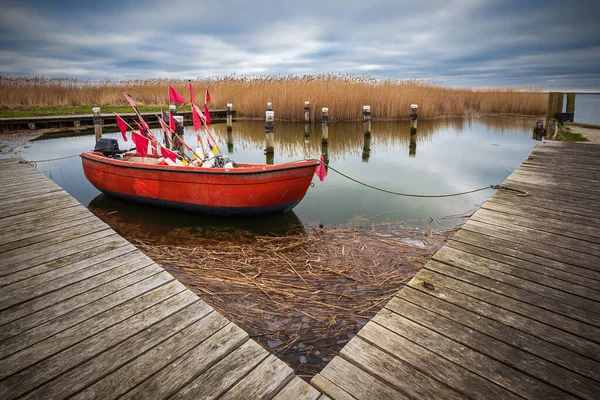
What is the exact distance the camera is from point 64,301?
210 centimetres

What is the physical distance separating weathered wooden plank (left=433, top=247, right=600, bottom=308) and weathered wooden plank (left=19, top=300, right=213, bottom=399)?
6.16ft

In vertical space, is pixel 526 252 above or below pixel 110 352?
above

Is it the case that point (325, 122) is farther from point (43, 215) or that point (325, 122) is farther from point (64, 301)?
point (64, 301)

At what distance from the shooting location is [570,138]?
904 centimetres

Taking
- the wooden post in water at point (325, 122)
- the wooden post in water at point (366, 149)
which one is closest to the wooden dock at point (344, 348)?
the wooden post in water at point (366, 149)

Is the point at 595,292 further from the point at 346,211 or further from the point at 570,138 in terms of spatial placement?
the point at 570,138

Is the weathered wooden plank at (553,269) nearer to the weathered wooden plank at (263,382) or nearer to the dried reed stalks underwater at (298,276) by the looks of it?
the dried reed stalks underwater at (298,276)

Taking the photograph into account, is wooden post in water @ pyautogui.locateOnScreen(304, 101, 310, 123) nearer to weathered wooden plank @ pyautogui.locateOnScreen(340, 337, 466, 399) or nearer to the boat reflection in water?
the boat reflection in water

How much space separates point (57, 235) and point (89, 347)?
6.00 ft

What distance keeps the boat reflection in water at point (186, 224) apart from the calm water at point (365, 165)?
0.06 ft

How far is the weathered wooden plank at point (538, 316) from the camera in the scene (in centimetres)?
175

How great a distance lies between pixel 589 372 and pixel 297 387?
1344 millimetres

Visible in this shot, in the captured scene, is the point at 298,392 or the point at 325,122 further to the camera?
the point at 325,122

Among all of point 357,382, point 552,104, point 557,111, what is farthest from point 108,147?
A: point 557,111
